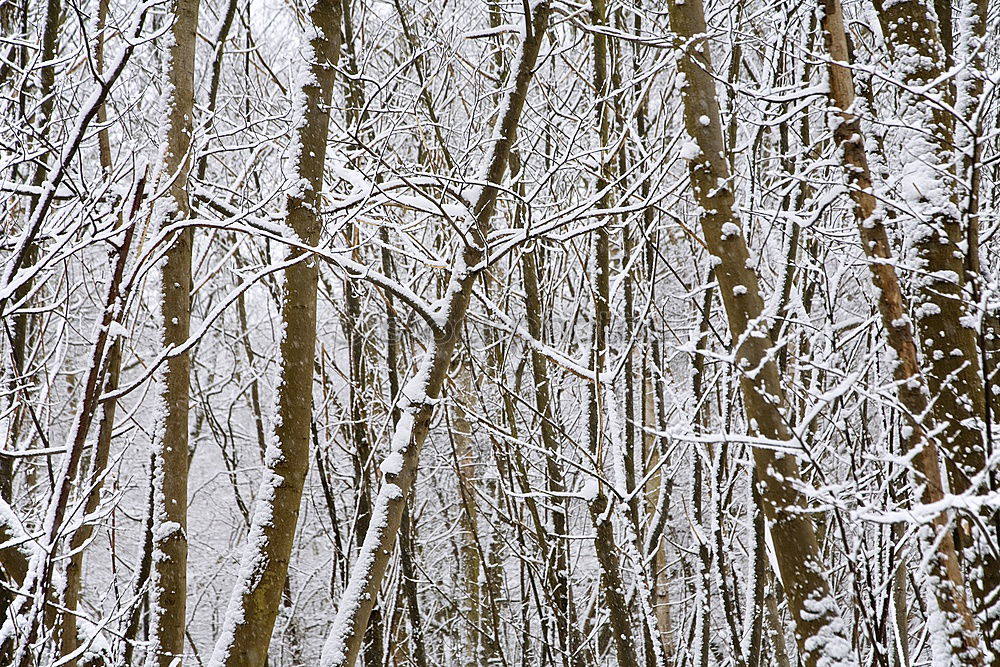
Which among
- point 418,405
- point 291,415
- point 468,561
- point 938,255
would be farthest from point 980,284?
point 468,561

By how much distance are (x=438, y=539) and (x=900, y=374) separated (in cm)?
787

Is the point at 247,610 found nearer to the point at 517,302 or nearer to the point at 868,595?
the point at 868,595

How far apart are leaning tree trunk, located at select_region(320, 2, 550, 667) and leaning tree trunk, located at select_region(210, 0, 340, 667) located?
11.1 inches

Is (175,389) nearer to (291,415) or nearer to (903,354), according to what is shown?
(291,415)

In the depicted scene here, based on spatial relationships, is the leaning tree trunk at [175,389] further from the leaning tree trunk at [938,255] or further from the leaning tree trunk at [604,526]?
the leaning tree trunk at [938,255]

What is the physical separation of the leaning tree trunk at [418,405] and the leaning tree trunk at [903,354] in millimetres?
1106

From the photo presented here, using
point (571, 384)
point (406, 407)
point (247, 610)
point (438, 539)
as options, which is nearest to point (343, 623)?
point (247, 610)

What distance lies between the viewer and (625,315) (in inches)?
198

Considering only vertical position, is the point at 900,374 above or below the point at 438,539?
above

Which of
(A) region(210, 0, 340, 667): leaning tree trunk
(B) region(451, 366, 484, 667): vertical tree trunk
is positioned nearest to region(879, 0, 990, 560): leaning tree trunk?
(A) region(210, 0, 340, 667): leaning tree trunk

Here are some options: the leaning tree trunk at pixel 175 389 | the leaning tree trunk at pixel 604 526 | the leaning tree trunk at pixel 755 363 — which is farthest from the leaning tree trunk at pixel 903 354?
the leaning tree trunk at pixel 175 389

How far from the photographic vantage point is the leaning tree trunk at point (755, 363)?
2264 mm

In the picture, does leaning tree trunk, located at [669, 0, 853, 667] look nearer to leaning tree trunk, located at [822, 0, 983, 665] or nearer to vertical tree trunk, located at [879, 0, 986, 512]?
leaning tree trunk, located at [822, 0, 983, 665]

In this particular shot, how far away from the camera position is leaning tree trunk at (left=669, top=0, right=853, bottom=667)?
89.1 inches
